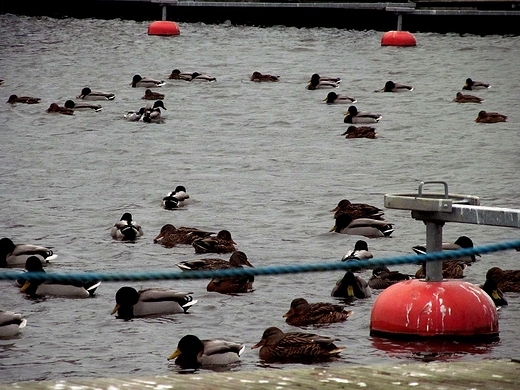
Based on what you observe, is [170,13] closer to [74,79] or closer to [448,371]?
[74,79]

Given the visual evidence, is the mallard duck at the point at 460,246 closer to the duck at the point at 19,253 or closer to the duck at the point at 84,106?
the duck at the point at 19,253

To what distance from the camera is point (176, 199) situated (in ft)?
62.8

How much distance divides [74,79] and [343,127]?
12.0 metres

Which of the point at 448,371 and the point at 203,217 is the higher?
the point at 448,371

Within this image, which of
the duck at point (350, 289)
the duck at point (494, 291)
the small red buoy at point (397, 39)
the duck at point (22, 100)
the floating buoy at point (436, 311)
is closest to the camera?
the floating buoy at point (436, 311)

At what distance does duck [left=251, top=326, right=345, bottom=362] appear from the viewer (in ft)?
35.4

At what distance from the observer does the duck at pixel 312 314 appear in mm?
12031

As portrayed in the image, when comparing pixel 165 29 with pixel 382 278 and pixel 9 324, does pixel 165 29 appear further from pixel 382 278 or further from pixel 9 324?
pixel 9 324

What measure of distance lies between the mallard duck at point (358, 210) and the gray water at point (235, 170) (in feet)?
0.91

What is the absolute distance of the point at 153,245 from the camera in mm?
16234

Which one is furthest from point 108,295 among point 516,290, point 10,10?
point 10,10

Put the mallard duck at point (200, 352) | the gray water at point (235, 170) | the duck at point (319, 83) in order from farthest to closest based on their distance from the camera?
1. the duck at point (319, 83)
2. the gray water at point (235, 170)
3. the mallard duck at point (200, 352)

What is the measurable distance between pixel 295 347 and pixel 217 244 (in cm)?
478

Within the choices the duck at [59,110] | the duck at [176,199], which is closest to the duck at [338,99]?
the duck at [59,110]
